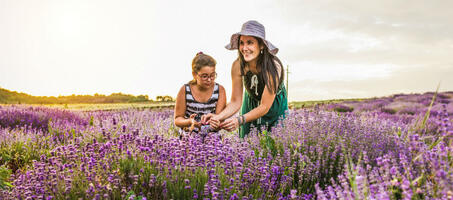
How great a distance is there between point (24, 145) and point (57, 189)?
2.96m

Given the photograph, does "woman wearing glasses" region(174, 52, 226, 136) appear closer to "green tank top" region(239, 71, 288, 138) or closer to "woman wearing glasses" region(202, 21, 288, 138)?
"woman wearing glasses" region(202, 21, 288, 138)

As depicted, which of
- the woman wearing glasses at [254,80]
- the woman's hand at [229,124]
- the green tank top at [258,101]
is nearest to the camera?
the woman's hand at [229,124]

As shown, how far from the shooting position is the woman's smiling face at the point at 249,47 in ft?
13.1

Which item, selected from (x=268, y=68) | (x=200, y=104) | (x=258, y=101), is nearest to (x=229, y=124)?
(x=200, y=104)

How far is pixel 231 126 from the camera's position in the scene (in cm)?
351

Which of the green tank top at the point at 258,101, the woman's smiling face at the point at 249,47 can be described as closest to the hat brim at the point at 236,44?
the woman's smiling face at the point at 249,47

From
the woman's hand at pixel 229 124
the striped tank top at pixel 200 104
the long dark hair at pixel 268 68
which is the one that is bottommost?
the woman's hand at pixel 229 124

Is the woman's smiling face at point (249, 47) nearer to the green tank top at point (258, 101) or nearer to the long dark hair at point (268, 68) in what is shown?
the long dark hair at point (268, 68)

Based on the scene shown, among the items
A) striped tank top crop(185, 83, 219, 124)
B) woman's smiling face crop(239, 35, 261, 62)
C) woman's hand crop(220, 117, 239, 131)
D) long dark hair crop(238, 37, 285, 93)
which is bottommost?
woman's hand crop(220, 117, 239, 131)

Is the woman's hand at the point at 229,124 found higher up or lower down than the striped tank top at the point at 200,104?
lower down

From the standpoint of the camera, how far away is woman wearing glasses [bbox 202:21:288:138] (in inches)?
154

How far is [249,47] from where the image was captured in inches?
157

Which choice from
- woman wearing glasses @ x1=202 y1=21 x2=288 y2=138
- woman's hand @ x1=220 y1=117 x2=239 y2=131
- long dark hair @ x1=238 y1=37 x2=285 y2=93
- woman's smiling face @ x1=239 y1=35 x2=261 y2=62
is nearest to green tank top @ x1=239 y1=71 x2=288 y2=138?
woman wearing glasses @ x1=202 y1=21 x2=288 y2=138

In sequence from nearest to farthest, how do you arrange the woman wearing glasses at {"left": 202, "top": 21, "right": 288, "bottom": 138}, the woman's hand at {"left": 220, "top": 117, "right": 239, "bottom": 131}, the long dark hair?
the woman's hand at {"left": 220, "top": 117, "right": 239, "bottom": 131} < the woman wearing glasses at {"left": 202, "top": 21, "right": 288, "bottom": 138} < the long dark hair
